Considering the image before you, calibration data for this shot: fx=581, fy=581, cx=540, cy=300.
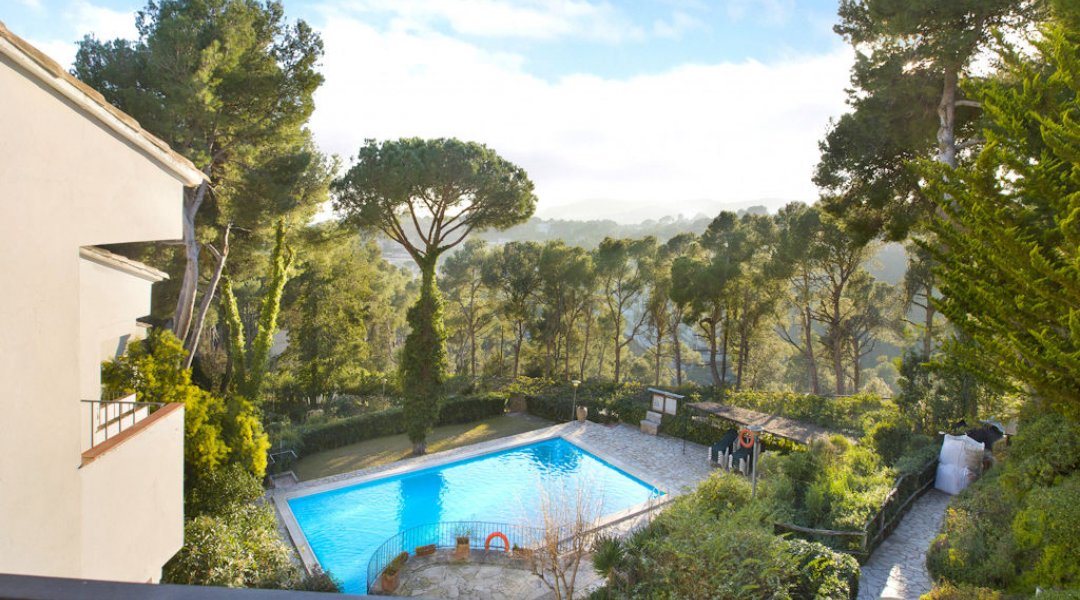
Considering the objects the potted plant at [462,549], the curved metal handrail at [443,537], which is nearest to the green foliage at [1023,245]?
the curved metal handrail at [443,537]

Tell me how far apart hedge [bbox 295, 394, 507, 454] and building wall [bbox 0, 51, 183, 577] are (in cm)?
1428

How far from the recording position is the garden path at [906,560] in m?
8.72

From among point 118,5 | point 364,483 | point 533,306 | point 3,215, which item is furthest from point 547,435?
point 3,215

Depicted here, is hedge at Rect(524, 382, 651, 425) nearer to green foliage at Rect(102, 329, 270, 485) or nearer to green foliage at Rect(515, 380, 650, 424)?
green foliage at Rect(515, 380, 650, 424)

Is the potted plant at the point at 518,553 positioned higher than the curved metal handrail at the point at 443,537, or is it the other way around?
the potted plant at the point at 518,553

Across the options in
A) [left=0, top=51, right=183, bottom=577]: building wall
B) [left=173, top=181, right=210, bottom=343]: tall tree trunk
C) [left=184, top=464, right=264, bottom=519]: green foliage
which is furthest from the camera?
[left=173, top=181, right=210, bottom=343]: tall tree trunk

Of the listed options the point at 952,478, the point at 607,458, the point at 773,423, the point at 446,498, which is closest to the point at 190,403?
the point at 446,498

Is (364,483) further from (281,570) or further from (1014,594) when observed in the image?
(1014,594)

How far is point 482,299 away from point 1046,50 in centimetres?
2878

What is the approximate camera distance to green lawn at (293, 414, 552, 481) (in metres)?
16.8

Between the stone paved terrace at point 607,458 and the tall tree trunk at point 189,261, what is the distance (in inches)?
196

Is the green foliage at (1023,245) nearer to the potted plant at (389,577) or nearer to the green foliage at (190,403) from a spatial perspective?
the potted plant at (389,577)

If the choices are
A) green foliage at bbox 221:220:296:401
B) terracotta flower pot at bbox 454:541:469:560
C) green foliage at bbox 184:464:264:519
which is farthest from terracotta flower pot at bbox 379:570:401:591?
green foliage at bbox 221:220:296:401

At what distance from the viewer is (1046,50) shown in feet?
18.5
